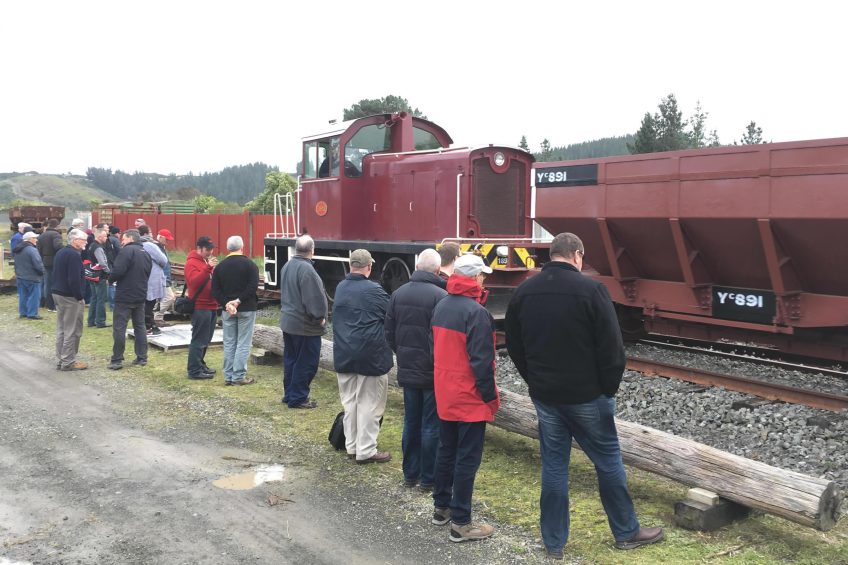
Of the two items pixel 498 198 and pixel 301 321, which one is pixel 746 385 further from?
pixel 498 198

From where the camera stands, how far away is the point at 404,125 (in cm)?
1345

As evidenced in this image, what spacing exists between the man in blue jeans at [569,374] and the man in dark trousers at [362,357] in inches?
70.4

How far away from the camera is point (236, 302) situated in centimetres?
860

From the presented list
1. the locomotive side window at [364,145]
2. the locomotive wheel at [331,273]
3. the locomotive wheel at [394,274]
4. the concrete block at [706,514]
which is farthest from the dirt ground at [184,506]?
the locomotive side window at [364,145]

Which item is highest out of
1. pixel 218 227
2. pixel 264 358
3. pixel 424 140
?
pixel 424 140

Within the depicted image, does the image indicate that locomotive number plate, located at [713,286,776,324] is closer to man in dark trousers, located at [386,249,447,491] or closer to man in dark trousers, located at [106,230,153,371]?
man in dark trousers, located at [386,249,447,491]

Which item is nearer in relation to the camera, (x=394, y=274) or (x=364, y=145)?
(x=394, y=274)

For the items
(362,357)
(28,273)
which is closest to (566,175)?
(362,357)

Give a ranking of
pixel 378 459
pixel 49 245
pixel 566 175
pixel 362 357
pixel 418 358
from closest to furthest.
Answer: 1. pixel 418 358
2. pixel 362 357
3. pixel 378 459
4. pixel 566 175
5. pixel 49 245

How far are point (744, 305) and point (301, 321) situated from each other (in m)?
5.39

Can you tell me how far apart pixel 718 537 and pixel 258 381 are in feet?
20.3

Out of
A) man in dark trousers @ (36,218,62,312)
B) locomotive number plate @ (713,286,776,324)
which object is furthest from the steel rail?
man in dark trousers @ (36,218,62,312)

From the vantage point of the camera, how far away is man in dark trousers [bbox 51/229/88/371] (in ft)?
31.6

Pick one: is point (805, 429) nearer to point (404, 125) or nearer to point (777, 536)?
point (777, 536)
